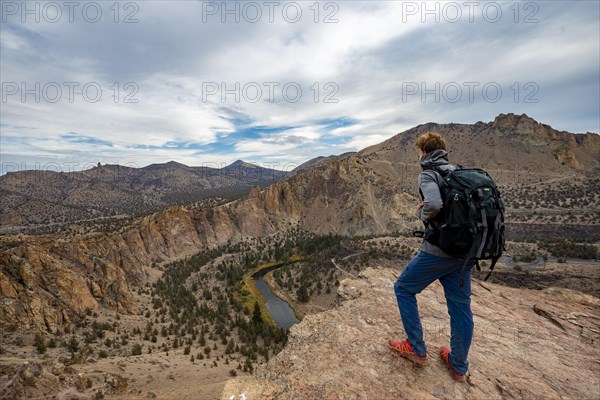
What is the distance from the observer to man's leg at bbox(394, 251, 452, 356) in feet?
11.6

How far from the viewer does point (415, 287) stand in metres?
3.71

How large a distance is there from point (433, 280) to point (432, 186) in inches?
45.2

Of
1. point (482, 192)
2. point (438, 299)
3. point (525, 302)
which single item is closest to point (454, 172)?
point (482, 192)

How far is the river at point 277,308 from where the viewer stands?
97.6 ft

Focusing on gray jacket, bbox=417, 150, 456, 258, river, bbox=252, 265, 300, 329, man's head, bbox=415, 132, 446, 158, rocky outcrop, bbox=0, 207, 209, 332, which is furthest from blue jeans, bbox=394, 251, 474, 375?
river, bbox=252, 265, 300, 329

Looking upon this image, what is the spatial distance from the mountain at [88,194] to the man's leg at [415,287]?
80630 mm

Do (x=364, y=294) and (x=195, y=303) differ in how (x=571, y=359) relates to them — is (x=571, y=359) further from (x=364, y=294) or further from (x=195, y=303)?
(x=195, y=303)

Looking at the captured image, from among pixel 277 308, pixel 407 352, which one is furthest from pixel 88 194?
pixel 407 352

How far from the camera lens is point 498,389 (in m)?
3.60

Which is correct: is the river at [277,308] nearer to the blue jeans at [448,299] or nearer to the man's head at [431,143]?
the blue jeans at [448,299]

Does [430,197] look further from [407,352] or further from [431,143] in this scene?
[407,352]

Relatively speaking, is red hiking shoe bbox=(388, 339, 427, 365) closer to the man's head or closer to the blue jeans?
the blue jeans

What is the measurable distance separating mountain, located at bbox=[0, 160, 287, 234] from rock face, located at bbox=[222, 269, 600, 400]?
79.4 meters

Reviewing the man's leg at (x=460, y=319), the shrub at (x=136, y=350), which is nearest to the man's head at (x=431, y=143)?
the man's leg at (x=460, y=319)
